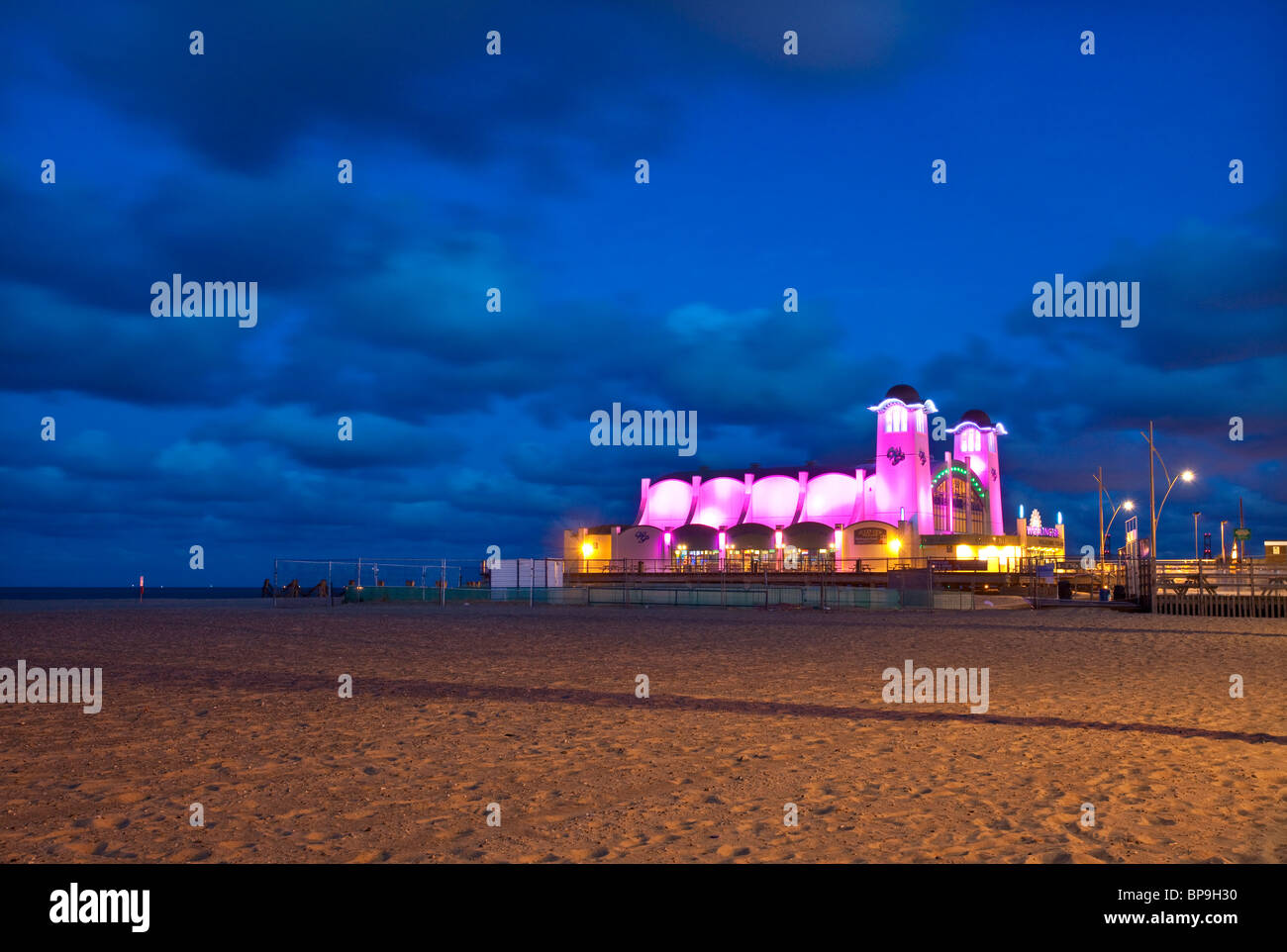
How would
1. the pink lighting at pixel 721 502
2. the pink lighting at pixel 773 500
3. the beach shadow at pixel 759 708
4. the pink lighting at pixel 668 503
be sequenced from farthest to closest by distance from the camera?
the pink lighting at pixel 668 503 < the pink lighting at pixel 721 502 < the pink lighting at pixel 773 500 < the beach shadow at pixel 759 708

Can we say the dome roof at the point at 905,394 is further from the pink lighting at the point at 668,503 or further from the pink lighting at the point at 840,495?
the pink lighting at the point at 668,503

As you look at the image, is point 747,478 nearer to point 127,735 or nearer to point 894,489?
point 894,489

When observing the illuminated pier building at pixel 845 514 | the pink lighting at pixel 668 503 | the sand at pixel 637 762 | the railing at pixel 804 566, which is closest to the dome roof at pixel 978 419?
the illuminated pier building at pixel 845 514

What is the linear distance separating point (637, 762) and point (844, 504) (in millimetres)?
73319

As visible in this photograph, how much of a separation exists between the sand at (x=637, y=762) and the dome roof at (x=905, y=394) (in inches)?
2322

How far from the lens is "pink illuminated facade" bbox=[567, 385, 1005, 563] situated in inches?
2928

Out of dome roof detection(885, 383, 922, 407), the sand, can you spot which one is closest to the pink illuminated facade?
dome roof detection(885, 383, 922, 407)


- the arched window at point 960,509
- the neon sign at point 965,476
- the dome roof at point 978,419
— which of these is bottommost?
the arched window at point 960,509

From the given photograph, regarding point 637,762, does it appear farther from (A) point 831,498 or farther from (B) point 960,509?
(B) point 960,509

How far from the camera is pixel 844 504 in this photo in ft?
262

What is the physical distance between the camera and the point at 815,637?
80.9 feet

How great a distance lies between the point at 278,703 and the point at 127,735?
8.29 ft

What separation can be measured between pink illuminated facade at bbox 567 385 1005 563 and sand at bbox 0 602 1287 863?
56450 millimetres

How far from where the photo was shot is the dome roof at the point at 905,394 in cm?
7606
